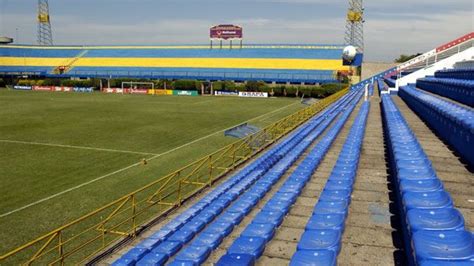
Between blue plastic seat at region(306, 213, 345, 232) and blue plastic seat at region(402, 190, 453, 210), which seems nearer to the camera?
blue plastic seat at region(402, 190, 453, 210)

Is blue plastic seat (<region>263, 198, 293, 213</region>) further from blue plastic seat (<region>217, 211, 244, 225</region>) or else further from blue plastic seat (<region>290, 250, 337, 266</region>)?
blue plastic seat (<region>290, 250, 337, 266</region>)

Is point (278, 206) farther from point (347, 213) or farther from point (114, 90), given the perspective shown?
point (114, 90)

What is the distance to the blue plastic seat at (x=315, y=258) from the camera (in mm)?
6154

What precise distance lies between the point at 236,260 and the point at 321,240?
4.81ft

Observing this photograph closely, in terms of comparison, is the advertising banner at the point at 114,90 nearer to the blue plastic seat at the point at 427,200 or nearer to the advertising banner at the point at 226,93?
the advertising banner at the point at 226,93

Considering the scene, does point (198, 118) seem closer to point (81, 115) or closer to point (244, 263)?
point (81, 115)

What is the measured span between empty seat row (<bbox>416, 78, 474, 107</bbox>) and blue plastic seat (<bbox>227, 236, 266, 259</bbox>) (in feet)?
37.7

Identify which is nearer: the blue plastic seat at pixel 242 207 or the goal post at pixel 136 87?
the blue plastic seat at pixel 242 207

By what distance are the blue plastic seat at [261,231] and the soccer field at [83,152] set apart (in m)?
7.09

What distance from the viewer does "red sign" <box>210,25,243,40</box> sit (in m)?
90.0

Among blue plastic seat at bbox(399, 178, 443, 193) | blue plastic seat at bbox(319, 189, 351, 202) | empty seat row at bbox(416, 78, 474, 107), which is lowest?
blue plastic seat at bbox(319, 189, 351, 202)

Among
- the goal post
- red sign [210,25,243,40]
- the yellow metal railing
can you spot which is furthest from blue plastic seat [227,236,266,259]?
red sign [210,25,243,40]

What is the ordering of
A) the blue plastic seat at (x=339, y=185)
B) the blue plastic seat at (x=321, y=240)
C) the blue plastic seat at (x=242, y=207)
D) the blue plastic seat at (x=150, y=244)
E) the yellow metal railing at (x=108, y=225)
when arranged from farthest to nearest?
the blue plastic seat at (x=242, y=207), the blue plastic seat at (x=339, y=185), the yellow metal railing at (x=108, y=225), the blue plastic seat at (x=150, y=244), the blue plastic seat at (x=321, y=240)

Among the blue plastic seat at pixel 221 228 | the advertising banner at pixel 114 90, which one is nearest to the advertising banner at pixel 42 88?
the advertising banner at pixel 114 90
